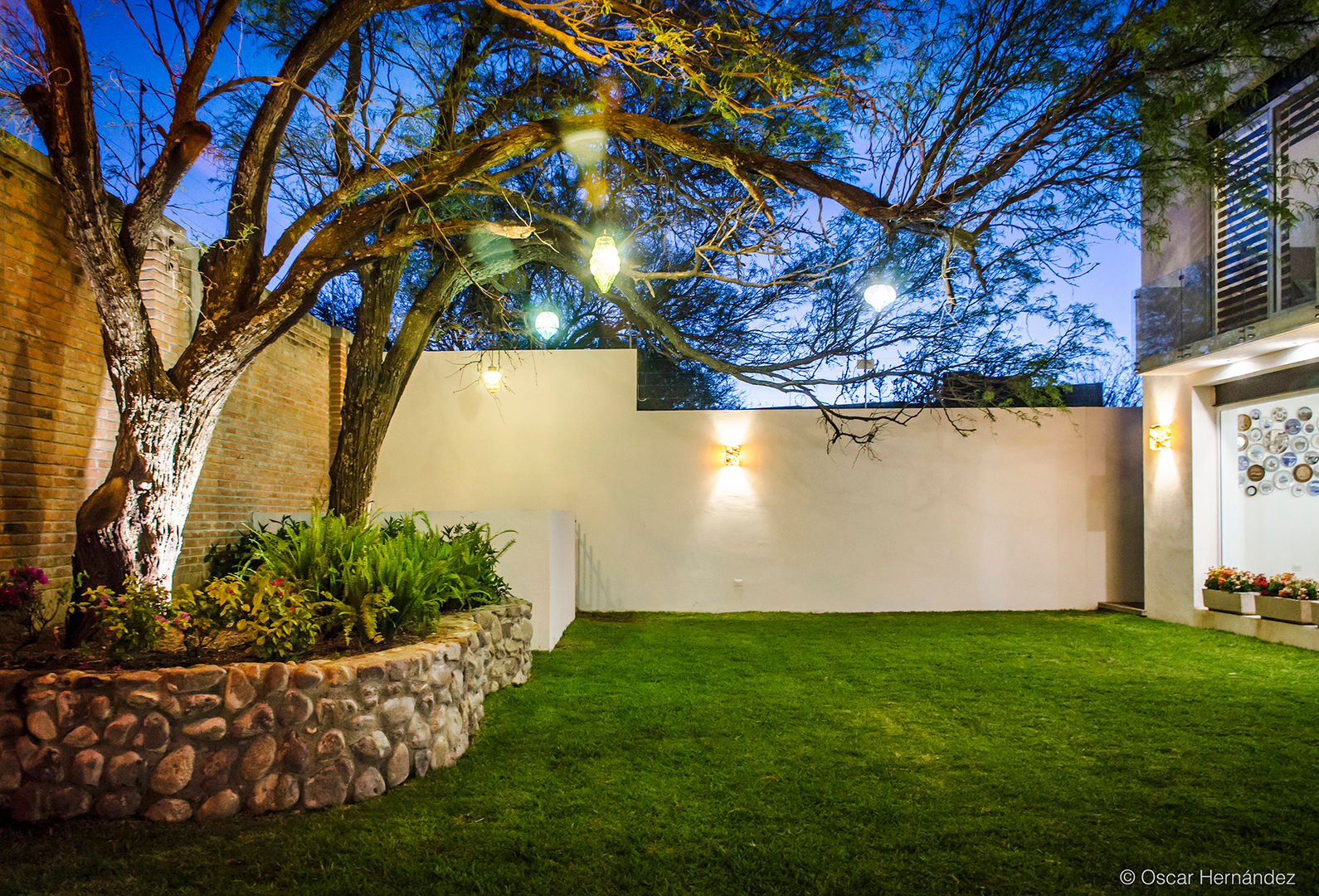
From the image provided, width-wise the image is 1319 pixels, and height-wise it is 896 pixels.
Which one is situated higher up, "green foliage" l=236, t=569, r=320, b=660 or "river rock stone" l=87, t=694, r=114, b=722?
"green foliage" l=236, t=569, r=320, b=660

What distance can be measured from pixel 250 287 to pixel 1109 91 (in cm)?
528

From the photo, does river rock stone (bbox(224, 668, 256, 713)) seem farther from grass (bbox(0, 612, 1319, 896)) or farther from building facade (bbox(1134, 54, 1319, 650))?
building facade (bbox(1134, 54, 1319, 650))

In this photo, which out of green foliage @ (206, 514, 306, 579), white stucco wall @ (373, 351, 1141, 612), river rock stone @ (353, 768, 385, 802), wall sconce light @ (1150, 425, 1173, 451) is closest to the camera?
river rock stone @ (353, 768, 385, 802)

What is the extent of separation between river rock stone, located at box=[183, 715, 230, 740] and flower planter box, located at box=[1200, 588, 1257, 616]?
307 inches

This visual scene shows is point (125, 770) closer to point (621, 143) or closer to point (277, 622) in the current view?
point (277, 622)

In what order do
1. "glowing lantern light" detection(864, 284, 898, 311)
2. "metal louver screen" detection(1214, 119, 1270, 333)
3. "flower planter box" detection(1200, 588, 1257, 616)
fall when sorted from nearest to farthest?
"glowing lantern light" detection(864, 284, 898, 311) < "metal louver screen" detection(1214, 119, 1270, 333) < "flower planter box" detection(1200, 588, 1257, 616)

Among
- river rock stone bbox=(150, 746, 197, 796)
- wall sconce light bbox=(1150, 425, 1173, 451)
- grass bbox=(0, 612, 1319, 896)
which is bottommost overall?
grass bbox=(0, 612, 1319, 896)

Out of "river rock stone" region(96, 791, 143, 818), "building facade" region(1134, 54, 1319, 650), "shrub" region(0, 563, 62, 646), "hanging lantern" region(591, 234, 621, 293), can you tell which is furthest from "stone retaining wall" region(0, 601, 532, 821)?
"building facade" region(1134, 54, 1319, 650)

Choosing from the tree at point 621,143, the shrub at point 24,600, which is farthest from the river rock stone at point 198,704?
the tree at point 621,143

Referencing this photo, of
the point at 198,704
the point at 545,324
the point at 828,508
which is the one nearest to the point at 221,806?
the point at 198,704

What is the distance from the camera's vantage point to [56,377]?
14.9 feet

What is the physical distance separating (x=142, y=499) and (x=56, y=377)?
5.23 ft

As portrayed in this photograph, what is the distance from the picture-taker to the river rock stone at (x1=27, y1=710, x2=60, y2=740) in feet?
9.14

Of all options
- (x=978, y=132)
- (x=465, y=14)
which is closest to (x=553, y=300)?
(x=465, y=14)
